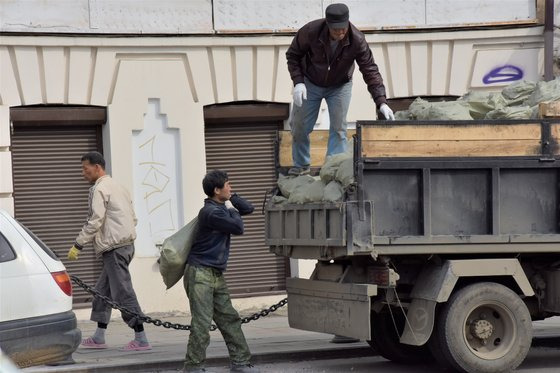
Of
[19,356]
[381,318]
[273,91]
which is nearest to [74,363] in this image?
[19,356]

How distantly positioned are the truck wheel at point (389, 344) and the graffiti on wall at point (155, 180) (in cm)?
494

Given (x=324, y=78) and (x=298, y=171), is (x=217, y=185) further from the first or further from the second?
(x=324, y=78)

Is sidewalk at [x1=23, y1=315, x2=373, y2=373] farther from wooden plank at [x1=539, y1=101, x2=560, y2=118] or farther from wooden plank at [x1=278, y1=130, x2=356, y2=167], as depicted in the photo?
wooden plank at [x1=539, y1=101, x2=560, y2=118]

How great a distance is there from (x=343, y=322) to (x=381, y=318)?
3.30 feet

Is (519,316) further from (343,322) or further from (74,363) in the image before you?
(74,363)

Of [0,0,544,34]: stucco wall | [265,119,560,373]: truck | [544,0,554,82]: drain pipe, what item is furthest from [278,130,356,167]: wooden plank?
[544,0,554,82]: drain pipe

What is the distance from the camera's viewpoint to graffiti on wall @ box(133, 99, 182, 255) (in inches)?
591

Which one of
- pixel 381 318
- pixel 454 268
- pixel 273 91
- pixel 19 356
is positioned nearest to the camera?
pixel 19 356

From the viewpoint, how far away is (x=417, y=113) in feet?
36.1

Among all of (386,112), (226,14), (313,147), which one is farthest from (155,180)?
(386,112)

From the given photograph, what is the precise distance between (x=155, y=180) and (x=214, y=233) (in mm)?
5271

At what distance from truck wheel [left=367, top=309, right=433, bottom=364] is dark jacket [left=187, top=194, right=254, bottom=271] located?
1505 mm

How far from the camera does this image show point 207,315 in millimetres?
9766

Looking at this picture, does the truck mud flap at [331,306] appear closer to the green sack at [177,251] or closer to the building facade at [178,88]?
the green sack at [177,251]
